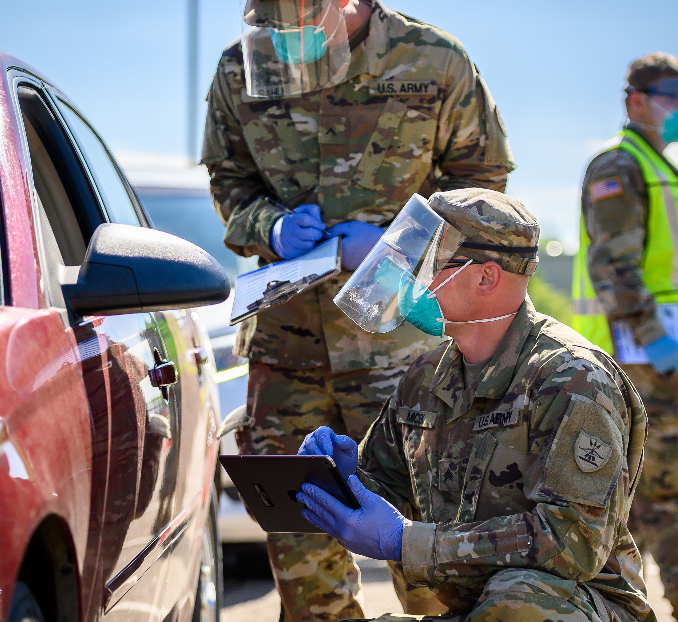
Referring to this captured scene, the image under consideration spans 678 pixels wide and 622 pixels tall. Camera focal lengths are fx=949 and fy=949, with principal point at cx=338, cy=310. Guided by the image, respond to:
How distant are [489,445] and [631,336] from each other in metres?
1.94

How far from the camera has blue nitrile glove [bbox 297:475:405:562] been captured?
212 cm

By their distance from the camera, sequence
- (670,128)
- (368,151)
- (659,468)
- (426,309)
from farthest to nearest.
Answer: (670,128) → (659,468) → (368,151) → (426,309)

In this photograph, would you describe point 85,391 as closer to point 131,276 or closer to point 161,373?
point 131,276

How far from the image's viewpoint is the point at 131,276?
5.88 feet

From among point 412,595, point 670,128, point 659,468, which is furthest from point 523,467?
point 670,128

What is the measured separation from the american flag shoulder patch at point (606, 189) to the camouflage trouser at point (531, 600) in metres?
2.27

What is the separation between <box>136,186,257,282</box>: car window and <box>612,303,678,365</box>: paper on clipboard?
2.09 meters

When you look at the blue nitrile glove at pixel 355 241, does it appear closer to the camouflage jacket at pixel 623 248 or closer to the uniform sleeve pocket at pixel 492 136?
the uniform sleeve pocket at pixel 492 136

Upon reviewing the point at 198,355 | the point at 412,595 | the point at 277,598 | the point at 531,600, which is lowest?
the point at 277,598

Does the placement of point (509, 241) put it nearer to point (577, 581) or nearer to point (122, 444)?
point (577, 581)

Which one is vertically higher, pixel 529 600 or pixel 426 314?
pixel 426 314

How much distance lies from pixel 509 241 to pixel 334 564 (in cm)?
136

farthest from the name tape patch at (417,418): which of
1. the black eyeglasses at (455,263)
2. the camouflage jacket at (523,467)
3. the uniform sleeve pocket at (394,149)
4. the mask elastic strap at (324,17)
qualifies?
the mask elastic strap at (324,17)

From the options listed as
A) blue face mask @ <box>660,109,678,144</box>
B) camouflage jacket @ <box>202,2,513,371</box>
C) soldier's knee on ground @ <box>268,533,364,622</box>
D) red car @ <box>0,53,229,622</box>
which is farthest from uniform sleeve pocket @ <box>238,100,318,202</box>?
blue face mask @ <box>660,109,678,144</box>
